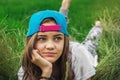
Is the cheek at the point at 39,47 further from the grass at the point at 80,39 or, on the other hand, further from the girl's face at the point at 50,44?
the grass at the point at 80,39

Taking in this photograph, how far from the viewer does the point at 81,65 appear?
17.3 ft

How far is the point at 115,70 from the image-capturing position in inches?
224

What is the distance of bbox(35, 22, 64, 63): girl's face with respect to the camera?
466cm

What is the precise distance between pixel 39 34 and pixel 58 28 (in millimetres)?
147

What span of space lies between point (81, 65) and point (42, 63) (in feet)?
2.09

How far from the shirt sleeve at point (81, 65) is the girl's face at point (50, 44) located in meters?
0.52

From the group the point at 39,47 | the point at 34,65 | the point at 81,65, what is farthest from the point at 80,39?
the point at 39,47

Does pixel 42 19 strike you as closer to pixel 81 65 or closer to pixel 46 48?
pixel 46 48

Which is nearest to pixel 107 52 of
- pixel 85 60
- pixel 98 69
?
pixel 98 69

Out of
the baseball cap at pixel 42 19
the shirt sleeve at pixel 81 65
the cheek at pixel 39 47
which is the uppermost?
the baseball cap at pixel 42 19

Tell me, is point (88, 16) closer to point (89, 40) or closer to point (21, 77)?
point (89, 40)

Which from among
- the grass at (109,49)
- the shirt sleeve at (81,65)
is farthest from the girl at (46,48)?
the grass at (109,49)

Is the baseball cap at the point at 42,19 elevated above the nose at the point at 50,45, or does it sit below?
above

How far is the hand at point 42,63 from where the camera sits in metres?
4.67
